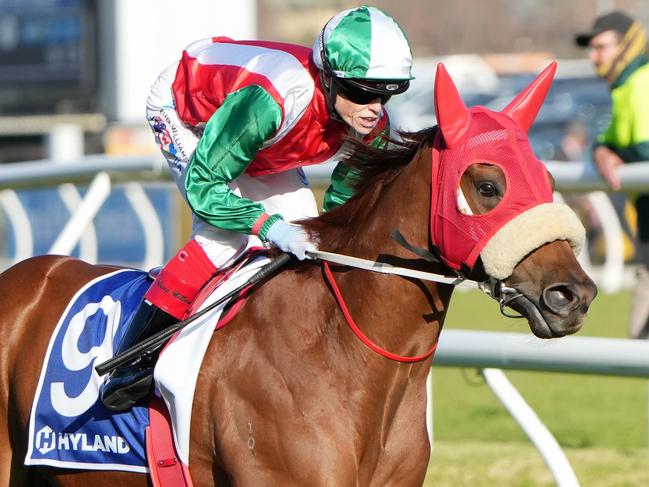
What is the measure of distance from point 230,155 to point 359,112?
1.29 ft

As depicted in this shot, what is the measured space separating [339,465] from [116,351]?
2.91ft

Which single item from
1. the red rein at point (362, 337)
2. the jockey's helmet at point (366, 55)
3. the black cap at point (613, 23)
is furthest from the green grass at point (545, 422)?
the black cap at point (613, 23)

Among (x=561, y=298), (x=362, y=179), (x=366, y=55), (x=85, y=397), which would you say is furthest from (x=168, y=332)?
Answer: (x=561, y=298)

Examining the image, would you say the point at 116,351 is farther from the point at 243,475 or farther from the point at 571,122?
the point at 571,122

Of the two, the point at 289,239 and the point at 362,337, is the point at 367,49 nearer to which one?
the point at 289,239

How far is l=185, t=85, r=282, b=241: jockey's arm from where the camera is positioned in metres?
3.58

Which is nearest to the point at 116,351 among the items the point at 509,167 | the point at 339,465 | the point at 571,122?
the point at 339,465

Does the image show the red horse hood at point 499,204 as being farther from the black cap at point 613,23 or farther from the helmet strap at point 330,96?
the black cap at point 613,23

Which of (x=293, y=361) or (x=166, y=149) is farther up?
(x=166, y=149)

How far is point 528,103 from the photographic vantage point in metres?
3.48

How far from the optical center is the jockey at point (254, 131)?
360 centimetres

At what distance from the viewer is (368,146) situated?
3576 millimetres

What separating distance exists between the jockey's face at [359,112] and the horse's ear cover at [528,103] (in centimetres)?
40

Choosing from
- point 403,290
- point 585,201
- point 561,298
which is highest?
point 561,298
